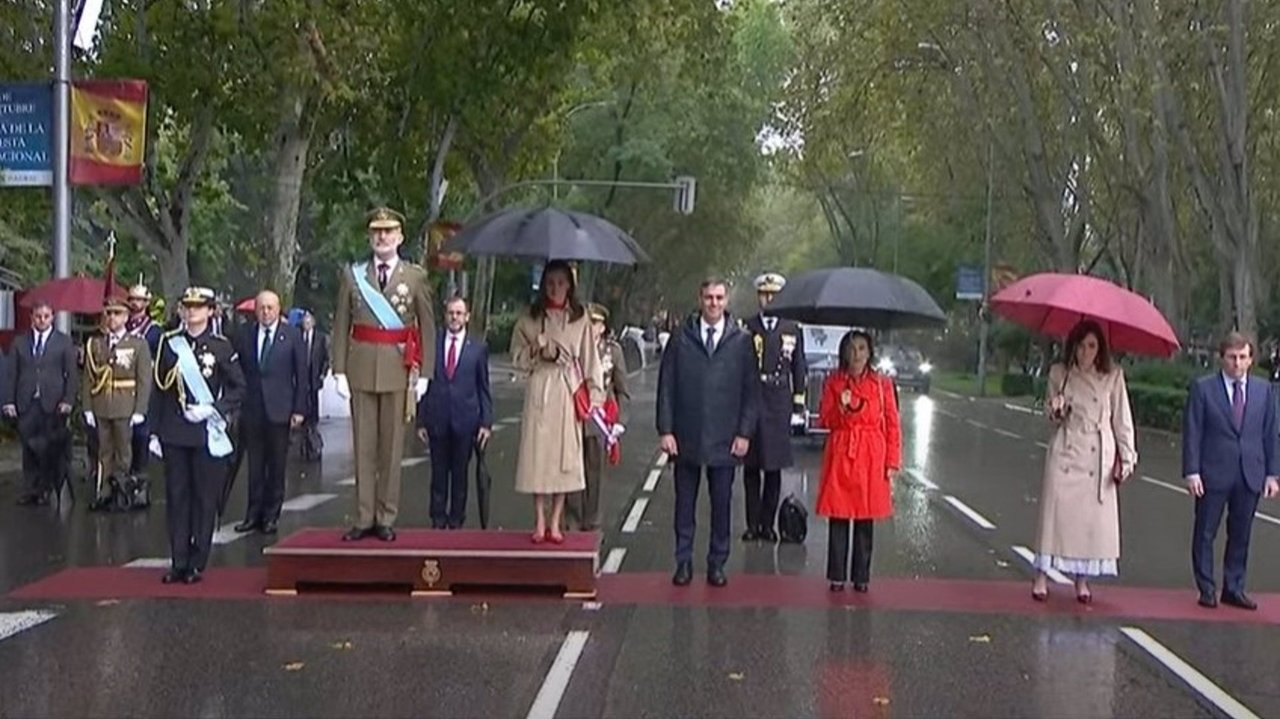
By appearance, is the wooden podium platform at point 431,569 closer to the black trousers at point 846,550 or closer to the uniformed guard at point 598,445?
the black trousers at point 846,550

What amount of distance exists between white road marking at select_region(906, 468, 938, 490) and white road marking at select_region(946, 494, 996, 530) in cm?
121

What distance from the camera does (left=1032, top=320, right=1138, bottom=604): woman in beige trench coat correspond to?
1020 cm

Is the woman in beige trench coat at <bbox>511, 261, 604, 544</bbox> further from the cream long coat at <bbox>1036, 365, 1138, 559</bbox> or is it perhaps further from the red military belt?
the cream long coat at <bbox>1036, 365, 1138, 559</bbox>

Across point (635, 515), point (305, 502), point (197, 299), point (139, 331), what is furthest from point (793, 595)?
point (139, 331)

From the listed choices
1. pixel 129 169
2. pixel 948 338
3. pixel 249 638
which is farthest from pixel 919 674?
pixel 948 338

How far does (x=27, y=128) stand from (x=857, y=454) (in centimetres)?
1266

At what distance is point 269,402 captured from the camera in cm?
1338

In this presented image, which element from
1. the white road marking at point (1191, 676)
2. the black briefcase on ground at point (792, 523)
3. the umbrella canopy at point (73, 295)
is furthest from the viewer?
the umbrella canopy at point (73, 295)

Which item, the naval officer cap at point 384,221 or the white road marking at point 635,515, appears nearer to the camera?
the naval officer cap at point 384,221

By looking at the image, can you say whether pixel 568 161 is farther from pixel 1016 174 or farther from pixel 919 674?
pixel 919 674

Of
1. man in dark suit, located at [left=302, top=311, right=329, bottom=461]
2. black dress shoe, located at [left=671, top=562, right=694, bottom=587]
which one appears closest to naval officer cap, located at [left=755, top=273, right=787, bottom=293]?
black dress shoe, located at [left=671, top=562, right=694, bottom=587]

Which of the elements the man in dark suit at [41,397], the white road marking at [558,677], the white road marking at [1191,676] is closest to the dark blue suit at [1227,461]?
the white road marking at [1191,676]

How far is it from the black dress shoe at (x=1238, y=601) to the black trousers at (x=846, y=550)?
2.37 m

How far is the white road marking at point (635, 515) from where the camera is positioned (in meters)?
14.0
